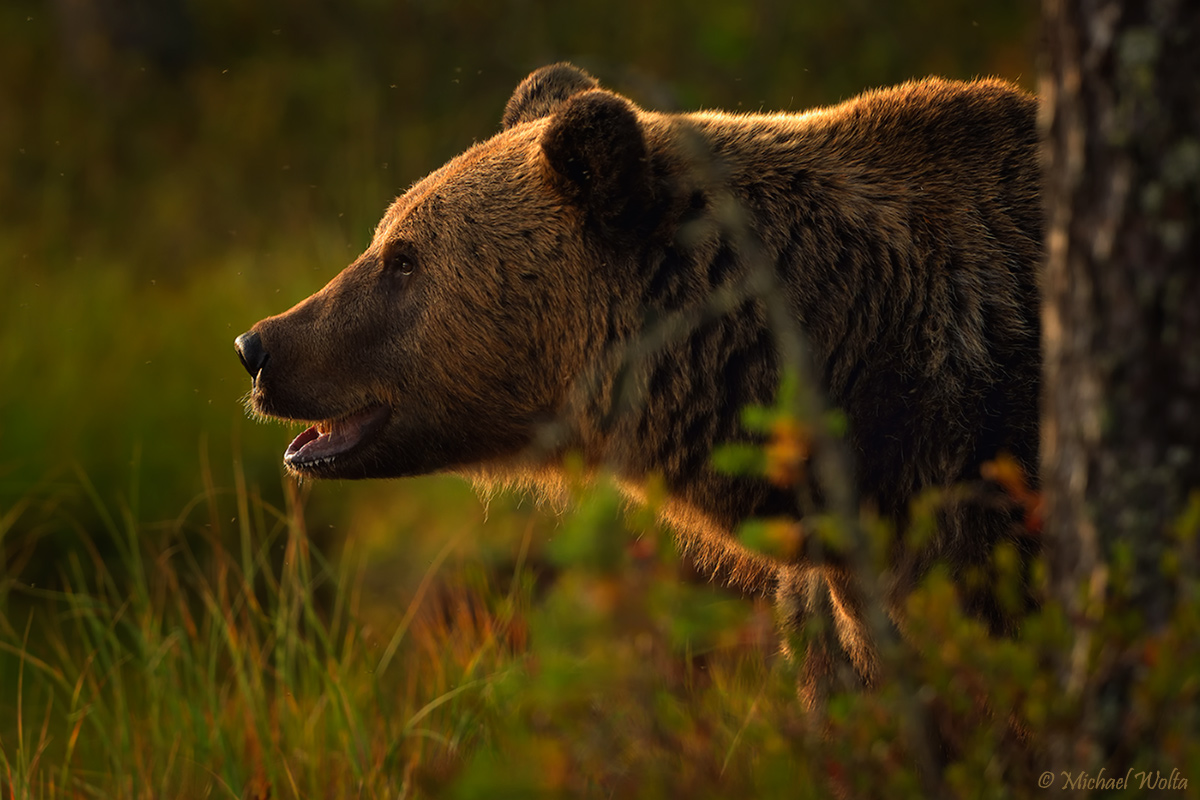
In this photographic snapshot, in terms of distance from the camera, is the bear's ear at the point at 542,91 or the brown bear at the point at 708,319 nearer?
the brown bear at the point at 708,319

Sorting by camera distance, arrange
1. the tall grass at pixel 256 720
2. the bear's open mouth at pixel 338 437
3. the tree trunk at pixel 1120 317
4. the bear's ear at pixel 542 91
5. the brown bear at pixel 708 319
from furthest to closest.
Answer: the bear's ear at pixel 542 91 → the bear's open mouth at pixel 338 437 → the tall grass at pixel 256 720 → the brown bear at pixel 708 319 → the tree trunk at pixel 1120 317

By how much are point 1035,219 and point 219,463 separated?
4.25 m

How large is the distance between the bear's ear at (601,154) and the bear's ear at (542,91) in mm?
646

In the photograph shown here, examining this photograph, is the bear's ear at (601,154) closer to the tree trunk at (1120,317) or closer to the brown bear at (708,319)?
the brown bear at (708,319)

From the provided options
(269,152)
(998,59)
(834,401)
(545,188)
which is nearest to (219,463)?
(545,188)

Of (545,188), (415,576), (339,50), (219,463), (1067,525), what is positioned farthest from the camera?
(339,50)

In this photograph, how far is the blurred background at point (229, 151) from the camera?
5996 millimetres

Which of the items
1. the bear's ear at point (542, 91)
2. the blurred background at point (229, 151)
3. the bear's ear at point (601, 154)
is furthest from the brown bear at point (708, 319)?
the blurred background at point (229, 151)

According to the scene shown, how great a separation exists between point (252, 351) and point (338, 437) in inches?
12.5

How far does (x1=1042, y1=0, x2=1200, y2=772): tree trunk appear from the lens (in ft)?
5.57

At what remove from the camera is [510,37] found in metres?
11.6

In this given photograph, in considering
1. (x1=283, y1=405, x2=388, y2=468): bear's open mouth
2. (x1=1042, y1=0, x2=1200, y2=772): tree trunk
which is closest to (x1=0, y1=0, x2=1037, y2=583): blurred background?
(x1=283, y1=405, x2=388, y2=468): bear's open mouth

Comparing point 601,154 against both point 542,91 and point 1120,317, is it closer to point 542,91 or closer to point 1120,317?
point 542,91

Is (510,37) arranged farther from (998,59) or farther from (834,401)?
(834,401)
